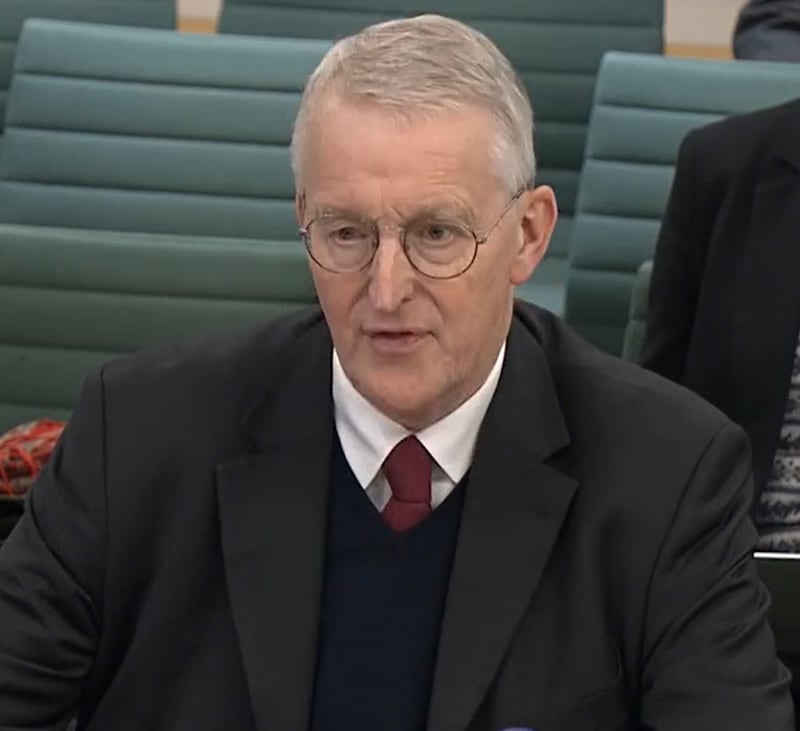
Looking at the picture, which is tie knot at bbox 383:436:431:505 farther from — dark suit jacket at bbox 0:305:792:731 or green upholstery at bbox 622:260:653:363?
green upholstery at bbox 622:260:653:363

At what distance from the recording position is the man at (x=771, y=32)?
121 inches

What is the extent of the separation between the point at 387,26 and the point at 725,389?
3.11 ft

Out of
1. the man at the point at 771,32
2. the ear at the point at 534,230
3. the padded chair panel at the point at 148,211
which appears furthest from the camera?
the man at the point at 771,32

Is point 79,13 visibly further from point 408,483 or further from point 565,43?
point 408,483

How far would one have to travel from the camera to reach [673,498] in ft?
3.97

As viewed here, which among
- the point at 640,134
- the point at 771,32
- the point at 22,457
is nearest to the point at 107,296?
the point at 22,457

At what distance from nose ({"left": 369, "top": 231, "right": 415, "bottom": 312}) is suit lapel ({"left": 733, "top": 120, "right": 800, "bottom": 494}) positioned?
888 millimetres

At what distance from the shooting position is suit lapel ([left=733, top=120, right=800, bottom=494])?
6.24ft

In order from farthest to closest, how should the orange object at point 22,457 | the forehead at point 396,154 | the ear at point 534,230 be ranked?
the orange object at point 22,457
the ear at point 534,230
the forehead at point 396,154

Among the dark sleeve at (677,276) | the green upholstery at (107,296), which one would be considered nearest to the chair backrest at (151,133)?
the green upholstery at (107,296)

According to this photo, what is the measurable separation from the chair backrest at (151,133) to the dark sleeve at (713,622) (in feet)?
5.52

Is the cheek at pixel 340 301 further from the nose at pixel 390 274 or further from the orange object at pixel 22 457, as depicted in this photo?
the orange object at pixel 22 457

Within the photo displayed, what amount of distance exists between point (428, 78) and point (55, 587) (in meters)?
0.46

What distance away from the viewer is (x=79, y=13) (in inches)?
130
